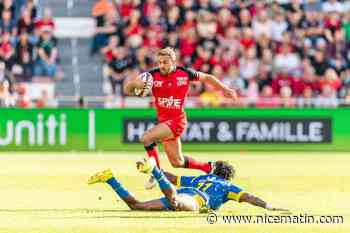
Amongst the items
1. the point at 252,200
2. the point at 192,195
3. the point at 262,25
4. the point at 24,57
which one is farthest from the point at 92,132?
the point at 252,200

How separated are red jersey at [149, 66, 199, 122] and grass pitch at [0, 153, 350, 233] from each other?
4.31ft

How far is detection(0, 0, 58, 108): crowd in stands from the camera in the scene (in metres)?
30.0

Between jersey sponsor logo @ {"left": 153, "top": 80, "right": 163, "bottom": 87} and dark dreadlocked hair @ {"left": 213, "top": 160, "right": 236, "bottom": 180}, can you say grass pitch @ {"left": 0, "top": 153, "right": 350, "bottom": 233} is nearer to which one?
dark dreadlocked hair @ {"left": 213, "top": 160, "right": 236, "bottom": 180}

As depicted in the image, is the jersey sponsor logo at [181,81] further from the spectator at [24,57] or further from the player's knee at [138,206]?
the spectator at [24,57]

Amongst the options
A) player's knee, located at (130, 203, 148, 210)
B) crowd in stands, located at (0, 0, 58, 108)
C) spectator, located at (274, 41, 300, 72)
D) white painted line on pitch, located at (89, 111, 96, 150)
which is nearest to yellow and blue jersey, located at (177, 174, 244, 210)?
player's knee, located at (130, 203, 148, 210)

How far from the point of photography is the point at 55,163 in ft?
77.2

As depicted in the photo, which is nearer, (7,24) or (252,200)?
(252,200)

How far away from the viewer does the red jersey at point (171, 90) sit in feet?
51.2

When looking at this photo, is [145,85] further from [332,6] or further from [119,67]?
[332,6]

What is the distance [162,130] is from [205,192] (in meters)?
2.23

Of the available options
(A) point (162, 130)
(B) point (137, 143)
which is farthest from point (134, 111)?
(A) point (162, 130)

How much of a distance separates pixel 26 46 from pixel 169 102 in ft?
49.7

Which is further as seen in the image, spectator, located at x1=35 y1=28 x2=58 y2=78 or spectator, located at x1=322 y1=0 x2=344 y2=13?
spectator, located at x1=322 y1=0 x2=344 y2=13

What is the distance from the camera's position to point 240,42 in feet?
102
